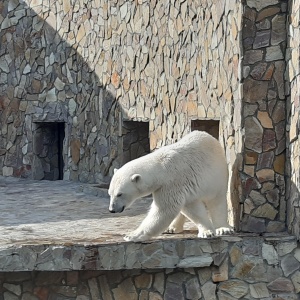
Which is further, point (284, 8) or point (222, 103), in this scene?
point (222, 103)

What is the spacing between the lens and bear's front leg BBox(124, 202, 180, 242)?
258 inches

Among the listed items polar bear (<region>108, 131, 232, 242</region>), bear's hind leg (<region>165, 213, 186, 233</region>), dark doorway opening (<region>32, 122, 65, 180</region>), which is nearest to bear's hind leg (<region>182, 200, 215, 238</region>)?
polar bear (<region>108, 131, 232, 242</region>)

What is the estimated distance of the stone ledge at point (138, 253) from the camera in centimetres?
640

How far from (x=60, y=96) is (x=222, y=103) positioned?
5159mm

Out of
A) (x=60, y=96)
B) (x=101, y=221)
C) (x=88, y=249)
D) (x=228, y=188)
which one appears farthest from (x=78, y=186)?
(x=88, y=249)

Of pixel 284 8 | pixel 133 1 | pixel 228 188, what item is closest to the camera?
pixel 284 8

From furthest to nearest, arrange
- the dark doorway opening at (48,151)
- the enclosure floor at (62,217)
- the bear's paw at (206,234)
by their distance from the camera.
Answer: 1. the dark doorway opening at (48,151)
2. the enclosure floor at (62,217)
3. the bear's paw at (206,234)

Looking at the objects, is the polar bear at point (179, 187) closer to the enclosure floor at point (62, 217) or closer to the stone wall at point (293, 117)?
the enclosure floor at point (62, 217)

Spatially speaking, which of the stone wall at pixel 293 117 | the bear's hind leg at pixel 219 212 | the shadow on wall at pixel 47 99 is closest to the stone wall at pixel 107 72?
the shadow on wall at pixel 47 99


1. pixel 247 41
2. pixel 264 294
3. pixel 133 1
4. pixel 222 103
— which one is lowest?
pixel 264 294

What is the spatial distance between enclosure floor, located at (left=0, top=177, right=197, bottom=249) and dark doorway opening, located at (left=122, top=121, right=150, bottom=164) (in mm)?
800

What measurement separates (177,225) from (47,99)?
602 centimetres

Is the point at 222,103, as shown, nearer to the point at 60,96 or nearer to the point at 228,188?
the point at 228,188

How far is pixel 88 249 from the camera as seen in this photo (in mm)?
6441
